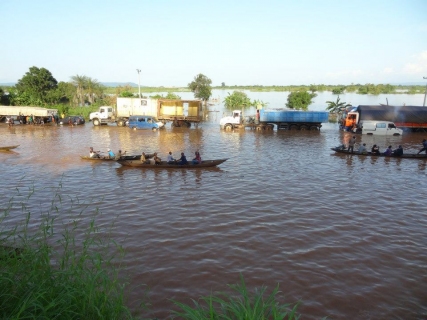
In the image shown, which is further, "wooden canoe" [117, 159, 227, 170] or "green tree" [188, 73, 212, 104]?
"green tree" [188, 73, 212, 104]

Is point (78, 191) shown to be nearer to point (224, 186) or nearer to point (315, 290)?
point (224, 186)

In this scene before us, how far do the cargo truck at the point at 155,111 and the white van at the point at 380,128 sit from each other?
19216 millimetres

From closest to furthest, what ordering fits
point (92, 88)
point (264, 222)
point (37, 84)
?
point (264, 222), point (37, 84), point (92, 88)

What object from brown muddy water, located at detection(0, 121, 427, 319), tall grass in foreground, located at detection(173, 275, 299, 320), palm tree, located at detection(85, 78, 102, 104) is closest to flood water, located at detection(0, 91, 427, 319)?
brown muddy water, located at detection(0, 121, 427, 319)

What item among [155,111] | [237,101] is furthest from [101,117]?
[237,101]

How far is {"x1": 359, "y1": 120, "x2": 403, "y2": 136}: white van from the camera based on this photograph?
31.8m

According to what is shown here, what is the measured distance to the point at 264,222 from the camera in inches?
426

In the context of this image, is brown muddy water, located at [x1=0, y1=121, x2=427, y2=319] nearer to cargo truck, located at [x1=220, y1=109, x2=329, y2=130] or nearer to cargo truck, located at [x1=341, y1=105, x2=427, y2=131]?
cargo truck, located at [x1=220, y1=109, x2=329, y2=130]

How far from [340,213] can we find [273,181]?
179 inches

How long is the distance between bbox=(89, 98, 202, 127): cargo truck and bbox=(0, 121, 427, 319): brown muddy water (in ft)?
56.2

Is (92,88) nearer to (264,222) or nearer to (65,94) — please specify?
(65,94)

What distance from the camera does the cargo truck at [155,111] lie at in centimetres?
3822

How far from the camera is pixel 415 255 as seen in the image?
8.75 metres

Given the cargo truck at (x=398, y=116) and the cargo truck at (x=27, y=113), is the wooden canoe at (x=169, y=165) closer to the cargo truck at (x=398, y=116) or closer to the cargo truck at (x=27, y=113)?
the cargo truck at (x=398, y=116)
